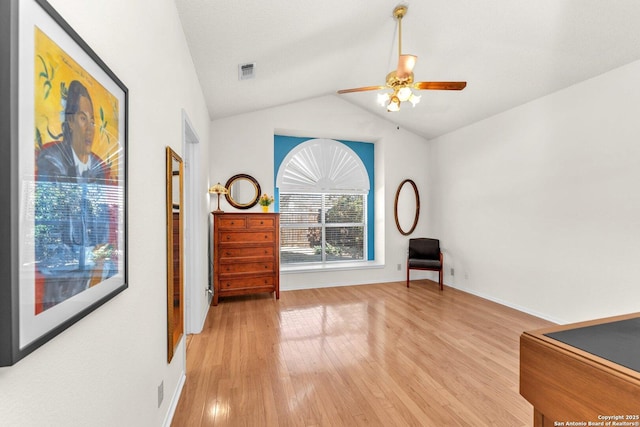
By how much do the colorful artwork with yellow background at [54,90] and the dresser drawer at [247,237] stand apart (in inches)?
118

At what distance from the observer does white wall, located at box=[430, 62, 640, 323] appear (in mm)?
2719

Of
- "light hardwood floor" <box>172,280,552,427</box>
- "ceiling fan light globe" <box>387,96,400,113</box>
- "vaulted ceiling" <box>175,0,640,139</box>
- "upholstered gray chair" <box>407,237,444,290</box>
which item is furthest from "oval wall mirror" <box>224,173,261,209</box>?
"upholstered gray chair" <box>407,237,444,290</box>

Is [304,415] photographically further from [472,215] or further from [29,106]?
[472,215]

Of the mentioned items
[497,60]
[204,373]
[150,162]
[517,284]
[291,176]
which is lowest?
[204,373]

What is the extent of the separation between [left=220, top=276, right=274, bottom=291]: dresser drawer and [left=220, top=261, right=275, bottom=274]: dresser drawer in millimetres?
111

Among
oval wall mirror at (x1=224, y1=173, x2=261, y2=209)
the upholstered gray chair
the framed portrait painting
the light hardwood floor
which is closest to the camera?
the framed portrait painting

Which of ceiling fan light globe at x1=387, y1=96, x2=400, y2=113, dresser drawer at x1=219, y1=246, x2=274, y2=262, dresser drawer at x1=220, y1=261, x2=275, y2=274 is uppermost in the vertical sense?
ceiling fan light globe at x1=387, y1=96, x2=400, y2=113

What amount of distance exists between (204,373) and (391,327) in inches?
77.0

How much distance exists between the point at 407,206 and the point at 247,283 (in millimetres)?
3172

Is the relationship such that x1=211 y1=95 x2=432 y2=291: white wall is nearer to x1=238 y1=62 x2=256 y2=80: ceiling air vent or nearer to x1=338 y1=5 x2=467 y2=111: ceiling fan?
x1=238 y1=62 x2=256 y2=80: ceiling air vent

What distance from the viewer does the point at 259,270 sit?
13.1 feet

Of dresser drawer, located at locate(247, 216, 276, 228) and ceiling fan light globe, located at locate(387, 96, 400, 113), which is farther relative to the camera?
dresser drawer, located at locate(247, 216, 276, 228)

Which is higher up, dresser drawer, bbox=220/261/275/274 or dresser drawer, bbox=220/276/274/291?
dresser drawer, bbox=220/261/275/274

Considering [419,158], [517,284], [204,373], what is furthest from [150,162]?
[419,158]
